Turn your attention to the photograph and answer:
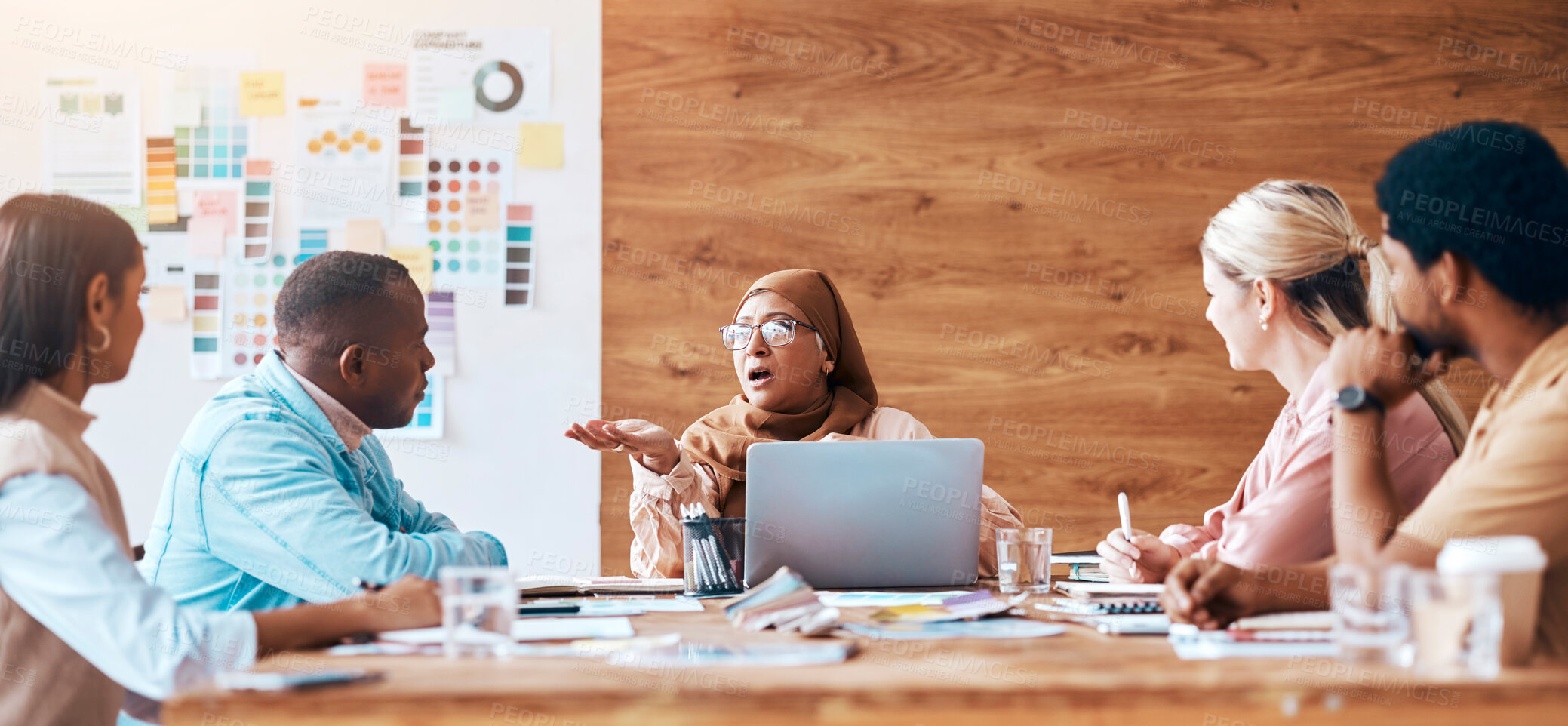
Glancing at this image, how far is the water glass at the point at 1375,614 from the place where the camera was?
0.99 m

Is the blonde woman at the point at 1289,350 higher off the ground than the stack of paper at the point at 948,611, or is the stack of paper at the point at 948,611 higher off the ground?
the blonde woman at the point at 1289,350

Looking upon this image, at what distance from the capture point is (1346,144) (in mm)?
3070

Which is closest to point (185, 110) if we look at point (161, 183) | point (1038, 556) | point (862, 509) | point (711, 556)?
point (161, 183)

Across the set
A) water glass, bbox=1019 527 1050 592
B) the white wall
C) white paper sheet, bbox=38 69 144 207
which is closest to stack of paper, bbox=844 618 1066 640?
water glass, bbox=1019 527 1050 592

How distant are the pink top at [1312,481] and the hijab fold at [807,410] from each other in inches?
38.2

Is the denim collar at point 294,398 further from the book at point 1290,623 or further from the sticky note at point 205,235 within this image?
the sticky note at point 205,235

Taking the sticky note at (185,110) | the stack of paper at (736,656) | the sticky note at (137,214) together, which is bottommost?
the stack of paper at (736,656)

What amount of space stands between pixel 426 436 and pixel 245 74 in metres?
1.04

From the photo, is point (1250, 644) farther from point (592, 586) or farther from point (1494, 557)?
point (592, 586)

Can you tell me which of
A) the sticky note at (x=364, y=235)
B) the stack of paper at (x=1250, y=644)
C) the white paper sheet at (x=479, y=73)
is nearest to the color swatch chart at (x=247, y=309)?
the sticky note at (x=364, y=235)

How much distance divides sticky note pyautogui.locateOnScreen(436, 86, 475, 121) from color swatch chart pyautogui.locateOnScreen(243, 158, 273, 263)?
0.46 m

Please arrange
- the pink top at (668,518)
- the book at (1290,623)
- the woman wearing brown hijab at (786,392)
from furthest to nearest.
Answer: the woman wearing brown hijab at (786,392), the pink top at (668,518), the book at (1290,623)

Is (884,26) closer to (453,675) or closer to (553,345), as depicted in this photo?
(553,345)

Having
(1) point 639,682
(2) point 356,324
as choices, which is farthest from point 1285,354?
(2) point 356,324
